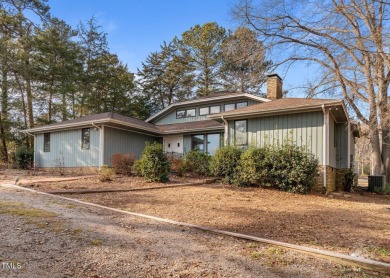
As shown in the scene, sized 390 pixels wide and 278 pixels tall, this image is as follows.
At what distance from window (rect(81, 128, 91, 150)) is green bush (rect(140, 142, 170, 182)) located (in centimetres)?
538

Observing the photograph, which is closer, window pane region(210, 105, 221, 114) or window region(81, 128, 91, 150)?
window region(81, 128, 91, 150)

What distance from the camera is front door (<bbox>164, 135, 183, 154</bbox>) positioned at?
17344mm

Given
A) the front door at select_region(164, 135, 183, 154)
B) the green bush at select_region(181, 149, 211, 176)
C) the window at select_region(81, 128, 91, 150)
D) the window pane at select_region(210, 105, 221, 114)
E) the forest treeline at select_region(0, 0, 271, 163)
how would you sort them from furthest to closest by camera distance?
1. the forest treeline at select_region(0, 0, 271, 163)
2. the window pane at select_region(210, 105, 221, 114)
3. the front door at select_region(164, 135, 183, 154)
4. the window at select_region(81, 128, 91, 150)
5. the green bush at select_region(181, 149, 211, 176)

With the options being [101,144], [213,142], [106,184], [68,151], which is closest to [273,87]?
[213,142]

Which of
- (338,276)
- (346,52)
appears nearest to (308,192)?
(346,52)

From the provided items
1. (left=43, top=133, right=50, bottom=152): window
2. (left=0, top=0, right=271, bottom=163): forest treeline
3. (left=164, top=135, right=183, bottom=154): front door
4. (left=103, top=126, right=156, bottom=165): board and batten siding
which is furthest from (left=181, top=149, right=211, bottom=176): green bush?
(left=43, top=133, right=50, bottom=152): window

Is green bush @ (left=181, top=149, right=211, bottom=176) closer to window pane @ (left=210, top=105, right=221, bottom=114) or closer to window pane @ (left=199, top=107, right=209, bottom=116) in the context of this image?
window pane @ (left=210, top=105, right=221, bottom=114)

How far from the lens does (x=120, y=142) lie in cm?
1534

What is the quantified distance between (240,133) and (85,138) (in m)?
8.24

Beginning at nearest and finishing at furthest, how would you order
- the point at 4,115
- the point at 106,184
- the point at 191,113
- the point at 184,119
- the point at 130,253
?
the point at 130,253, the point at 106,184, the point at 191,113, the point at 184,119, the point at 4,115

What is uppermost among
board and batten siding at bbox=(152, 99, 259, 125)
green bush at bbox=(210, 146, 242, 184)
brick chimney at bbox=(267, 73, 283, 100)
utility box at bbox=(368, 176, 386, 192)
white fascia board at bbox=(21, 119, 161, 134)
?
brick chimney at bbox=(267, 73, 283, 100)

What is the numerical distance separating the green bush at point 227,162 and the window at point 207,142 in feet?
13.3

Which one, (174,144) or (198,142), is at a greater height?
(198,142)

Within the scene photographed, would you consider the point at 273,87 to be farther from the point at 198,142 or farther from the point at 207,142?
the point at 198,142
